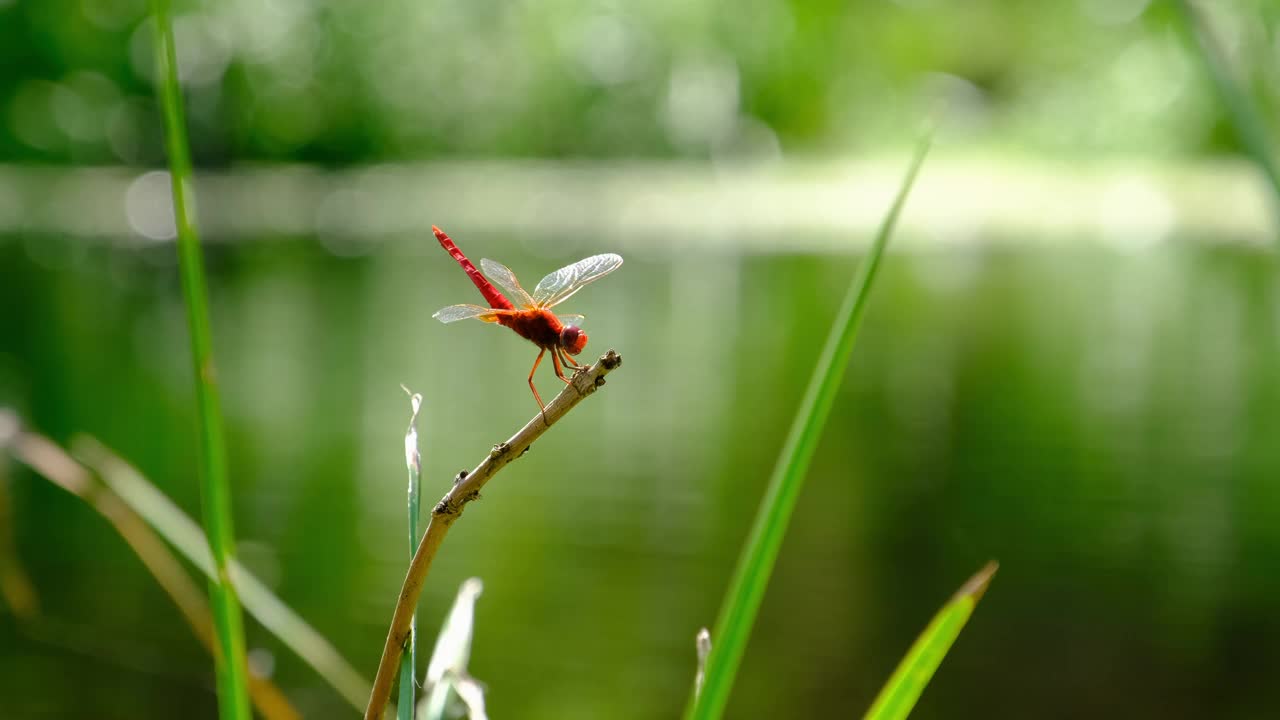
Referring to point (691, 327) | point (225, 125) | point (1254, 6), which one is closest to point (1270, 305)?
point (691, 327)

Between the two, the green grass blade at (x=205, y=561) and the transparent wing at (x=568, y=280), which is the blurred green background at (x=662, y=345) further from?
the green grass blade at (x=205, y=561)

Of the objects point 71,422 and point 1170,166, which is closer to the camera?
point 71,422

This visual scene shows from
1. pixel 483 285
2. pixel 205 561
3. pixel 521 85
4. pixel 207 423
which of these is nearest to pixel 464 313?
pixel 483 285

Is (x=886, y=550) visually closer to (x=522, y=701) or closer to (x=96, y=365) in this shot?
(x=522, y=701)

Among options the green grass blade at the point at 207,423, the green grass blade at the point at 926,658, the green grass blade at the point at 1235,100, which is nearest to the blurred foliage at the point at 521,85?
the green grass blade at the point at 1235,100

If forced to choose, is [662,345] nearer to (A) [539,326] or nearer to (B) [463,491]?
(A) [539,326]

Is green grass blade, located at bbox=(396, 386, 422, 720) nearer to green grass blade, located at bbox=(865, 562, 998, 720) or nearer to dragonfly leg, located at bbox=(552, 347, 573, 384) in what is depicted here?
dragonfly leg, located at bbox=(552, 347, 573, 384)
